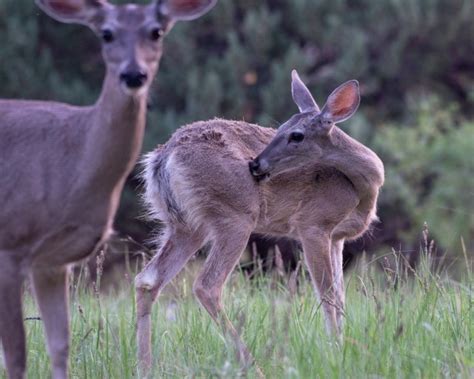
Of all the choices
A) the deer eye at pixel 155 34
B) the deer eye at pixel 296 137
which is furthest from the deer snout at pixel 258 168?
the deer eye at pixel 155 34

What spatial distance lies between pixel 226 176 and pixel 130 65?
2820 mm

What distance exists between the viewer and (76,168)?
198 inches

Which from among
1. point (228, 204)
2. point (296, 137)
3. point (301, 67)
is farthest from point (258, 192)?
point (301, 67)

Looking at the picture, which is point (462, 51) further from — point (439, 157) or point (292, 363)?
point (292, 363)

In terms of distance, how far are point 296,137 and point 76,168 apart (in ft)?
10.1

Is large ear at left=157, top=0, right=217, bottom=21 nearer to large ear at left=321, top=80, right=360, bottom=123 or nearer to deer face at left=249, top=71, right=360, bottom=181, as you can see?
deer face at left=249, top=71, right=360, bottom=181

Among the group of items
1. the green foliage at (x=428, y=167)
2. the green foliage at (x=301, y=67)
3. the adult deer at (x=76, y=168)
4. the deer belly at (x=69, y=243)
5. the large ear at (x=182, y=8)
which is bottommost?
the green foliage at (x=428, y=167)

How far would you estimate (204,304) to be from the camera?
6.91 m

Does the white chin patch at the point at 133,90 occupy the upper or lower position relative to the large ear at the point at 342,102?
upper

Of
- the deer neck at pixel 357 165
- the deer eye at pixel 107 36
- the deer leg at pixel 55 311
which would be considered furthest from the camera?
the deer neck at pixel 357 165

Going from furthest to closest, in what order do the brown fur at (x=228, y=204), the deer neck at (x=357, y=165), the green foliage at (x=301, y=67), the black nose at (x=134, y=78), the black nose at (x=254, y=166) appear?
the green foliage at (x=301, y=67) → the deer neck at (x=357, y=165) → the black nose at (x=254, y=166) → the brown fur at (x=228, y=204) → the black nose at (x=134, y=78)

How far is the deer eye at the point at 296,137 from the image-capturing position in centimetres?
787

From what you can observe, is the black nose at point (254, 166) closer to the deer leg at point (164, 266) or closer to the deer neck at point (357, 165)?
the deer leg at point (164, 266)

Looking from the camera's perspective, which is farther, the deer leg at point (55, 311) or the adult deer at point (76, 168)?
the deer leg at point (55, 311)
